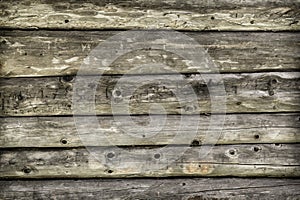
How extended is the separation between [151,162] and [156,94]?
299mm

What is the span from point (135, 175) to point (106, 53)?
21.6 inches

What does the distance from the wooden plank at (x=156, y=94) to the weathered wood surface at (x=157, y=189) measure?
12.1 inches

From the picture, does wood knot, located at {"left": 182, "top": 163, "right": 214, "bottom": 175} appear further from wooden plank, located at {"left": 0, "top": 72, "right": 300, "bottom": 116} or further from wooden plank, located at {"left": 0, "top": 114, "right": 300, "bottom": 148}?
wooden plank, located at {"left": 0, "top": 72, "right": 300, "bottom": 116}

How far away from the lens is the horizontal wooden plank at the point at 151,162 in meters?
1.94

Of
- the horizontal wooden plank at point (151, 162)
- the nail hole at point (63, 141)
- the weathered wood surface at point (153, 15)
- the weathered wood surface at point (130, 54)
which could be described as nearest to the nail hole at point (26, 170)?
the horizontal wooden plank at point (151, 162)

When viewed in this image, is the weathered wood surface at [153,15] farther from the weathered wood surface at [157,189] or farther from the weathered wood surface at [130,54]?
the weathered wood surface at [157,189]

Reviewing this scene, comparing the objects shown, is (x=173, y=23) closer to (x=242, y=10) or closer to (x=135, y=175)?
(x=242, y=10)

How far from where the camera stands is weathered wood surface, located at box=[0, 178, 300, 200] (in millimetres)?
1944

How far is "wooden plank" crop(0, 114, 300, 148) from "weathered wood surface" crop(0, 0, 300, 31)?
1.31ft

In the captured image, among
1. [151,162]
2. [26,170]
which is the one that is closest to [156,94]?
[151,162]

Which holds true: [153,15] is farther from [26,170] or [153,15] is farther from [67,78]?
[26,170]

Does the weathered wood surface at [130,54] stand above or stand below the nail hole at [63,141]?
above

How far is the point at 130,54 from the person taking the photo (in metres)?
1.96

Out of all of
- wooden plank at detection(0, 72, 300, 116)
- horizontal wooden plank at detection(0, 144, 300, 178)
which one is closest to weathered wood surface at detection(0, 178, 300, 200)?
horizontal wooden plank at detection(0, 144, 300, 178)
